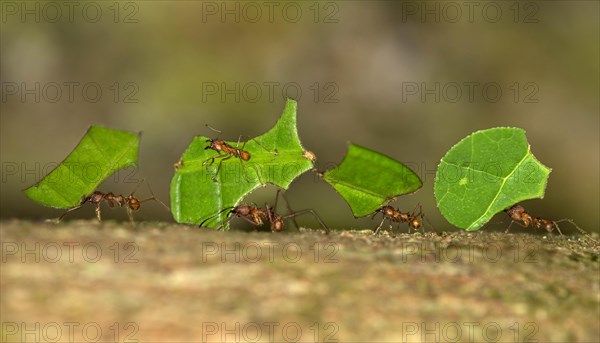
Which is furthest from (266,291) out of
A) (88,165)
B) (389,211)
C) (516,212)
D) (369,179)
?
(516,212)

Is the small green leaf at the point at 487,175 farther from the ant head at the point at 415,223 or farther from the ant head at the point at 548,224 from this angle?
the ant head at the point at 548,224

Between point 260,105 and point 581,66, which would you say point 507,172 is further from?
point 581,66

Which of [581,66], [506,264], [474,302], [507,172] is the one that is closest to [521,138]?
[507,172]

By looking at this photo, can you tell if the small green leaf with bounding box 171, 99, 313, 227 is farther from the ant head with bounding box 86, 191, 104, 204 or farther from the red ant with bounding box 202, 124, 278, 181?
the ant head with bounding box 86, 191, 104, 204

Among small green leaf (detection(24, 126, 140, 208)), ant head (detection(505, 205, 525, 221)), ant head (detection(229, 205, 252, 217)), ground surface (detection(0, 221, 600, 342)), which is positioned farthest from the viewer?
ant head (detection(505, 205, 525, 221))

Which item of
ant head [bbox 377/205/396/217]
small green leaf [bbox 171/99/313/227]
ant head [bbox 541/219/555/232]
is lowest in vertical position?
ant head [bbox 541/219/555/232]

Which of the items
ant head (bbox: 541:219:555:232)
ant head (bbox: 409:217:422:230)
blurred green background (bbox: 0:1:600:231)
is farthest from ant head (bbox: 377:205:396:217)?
blurred green background (bbox: 0:1:600:231)
